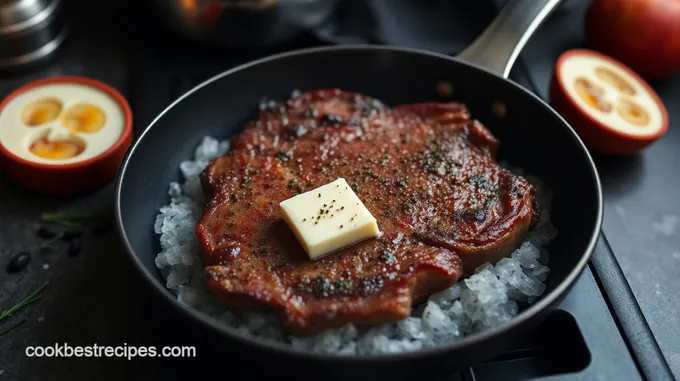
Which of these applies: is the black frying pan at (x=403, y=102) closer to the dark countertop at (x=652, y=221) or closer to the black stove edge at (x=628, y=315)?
the black stove edge at (x=628, y=315)

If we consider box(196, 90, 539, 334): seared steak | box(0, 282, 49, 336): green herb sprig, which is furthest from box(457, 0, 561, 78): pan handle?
box(0, 282, 49, 336): green herb sprig

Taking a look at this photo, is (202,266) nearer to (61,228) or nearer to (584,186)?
(61,228)

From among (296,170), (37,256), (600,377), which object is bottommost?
(37,256)

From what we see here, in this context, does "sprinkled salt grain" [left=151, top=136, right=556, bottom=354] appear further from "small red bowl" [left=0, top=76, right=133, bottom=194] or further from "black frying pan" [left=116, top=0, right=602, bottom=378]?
"small red bowl" [left=0, top=76, right=133, bottom=194]

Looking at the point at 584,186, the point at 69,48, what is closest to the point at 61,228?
the point at 69,48

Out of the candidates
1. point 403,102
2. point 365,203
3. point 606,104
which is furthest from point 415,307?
point 606,104

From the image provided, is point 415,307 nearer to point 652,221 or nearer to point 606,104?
point 652,221
